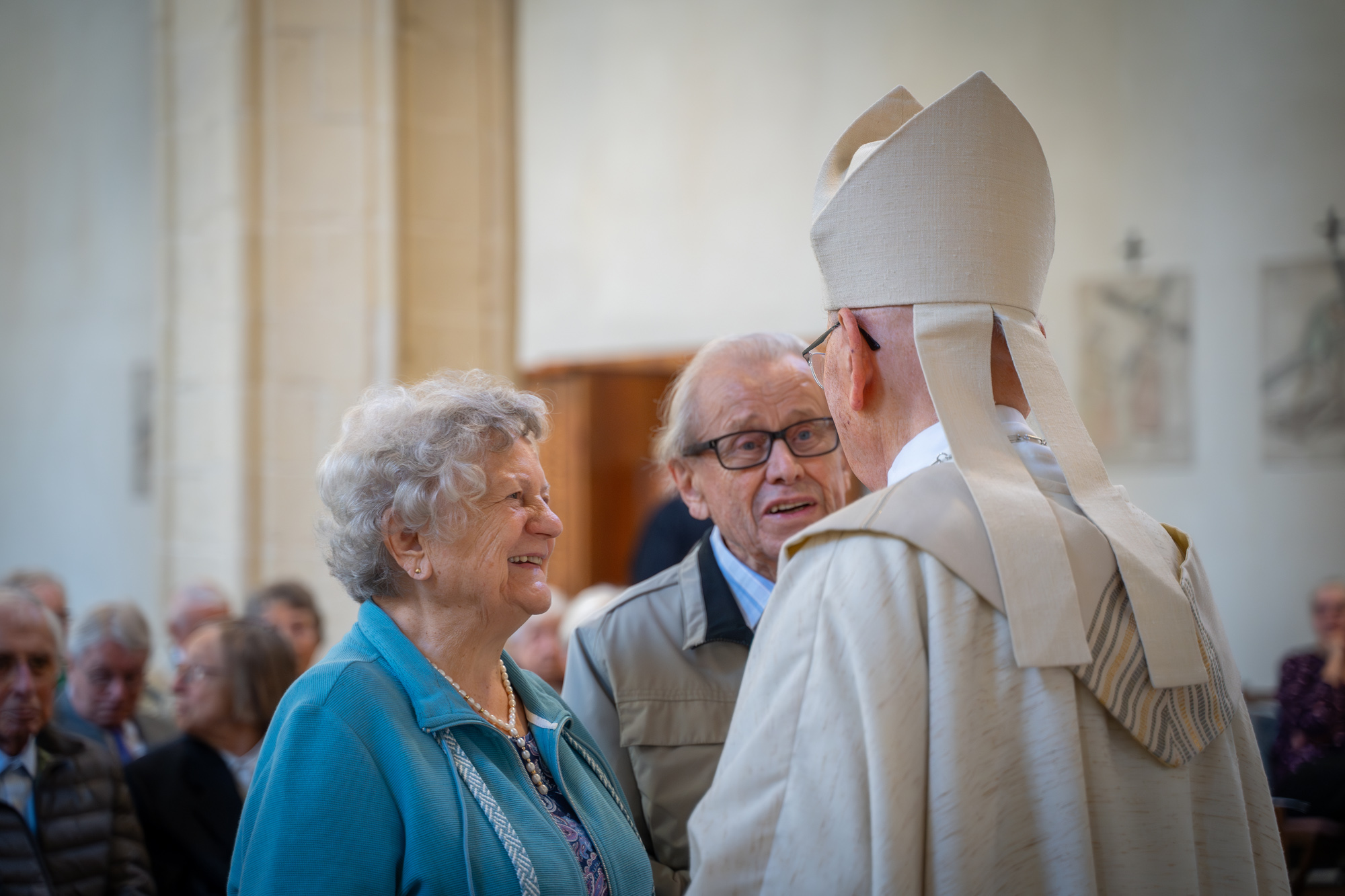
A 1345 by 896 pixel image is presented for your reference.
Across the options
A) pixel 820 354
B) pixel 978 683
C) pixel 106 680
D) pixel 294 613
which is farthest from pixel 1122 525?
pixel 294 613

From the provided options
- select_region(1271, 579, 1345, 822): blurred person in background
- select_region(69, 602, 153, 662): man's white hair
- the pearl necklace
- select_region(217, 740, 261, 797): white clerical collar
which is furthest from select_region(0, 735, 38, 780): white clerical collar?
select_region(1271, 579, 1345, 822): blurred person in background

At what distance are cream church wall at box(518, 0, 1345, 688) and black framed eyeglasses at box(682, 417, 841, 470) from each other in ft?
11.9

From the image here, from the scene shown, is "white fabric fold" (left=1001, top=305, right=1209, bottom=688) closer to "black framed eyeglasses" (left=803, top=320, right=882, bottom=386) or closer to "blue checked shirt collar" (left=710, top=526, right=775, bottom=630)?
"black framed eyeglasses" (left=803, top=320, right=882, bottom=386)

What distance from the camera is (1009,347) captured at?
143 centimetres

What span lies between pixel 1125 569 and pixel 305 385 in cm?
578

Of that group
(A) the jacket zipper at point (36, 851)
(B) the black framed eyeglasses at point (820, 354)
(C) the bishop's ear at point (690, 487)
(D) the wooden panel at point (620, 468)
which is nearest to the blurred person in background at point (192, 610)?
(A) the jacket zipper at point (36, 851)

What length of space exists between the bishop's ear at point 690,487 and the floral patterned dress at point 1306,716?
396 cm

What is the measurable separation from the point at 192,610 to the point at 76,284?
5.05m

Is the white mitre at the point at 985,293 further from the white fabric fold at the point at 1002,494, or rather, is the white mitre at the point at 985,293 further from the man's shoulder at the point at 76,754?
the man's shoulder at the point at 76,754

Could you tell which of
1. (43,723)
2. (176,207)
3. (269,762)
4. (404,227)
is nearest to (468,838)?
(269,762)

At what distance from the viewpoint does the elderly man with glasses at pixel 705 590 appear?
6.81ft

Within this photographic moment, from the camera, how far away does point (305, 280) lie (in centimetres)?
643

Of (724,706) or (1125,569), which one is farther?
(724,706)

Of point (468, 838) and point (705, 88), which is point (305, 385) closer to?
point (705, 88)
